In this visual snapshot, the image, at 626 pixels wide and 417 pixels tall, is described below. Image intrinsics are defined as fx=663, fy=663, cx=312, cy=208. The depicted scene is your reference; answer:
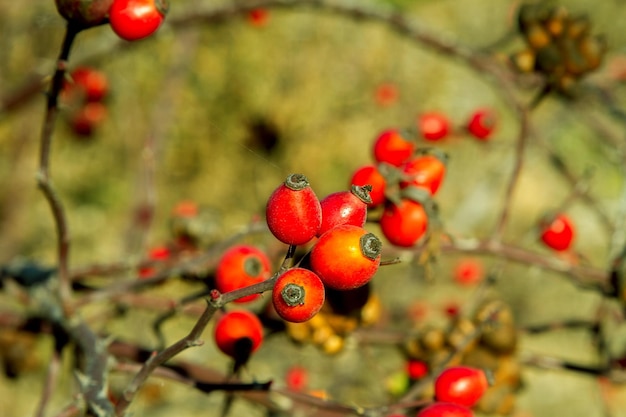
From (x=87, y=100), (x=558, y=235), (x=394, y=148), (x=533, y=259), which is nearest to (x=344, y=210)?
(x=394, y=148)

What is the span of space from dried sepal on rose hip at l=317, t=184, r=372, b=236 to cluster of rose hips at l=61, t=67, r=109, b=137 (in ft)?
10.6

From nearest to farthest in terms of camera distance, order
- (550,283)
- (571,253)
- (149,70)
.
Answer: (571,253)
(149,70)
(550,283)

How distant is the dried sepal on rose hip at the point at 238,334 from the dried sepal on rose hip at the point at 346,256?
0.57 metres

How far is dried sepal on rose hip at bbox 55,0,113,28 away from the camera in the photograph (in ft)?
3.92

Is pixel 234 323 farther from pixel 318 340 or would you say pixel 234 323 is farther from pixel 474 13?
pixel 474 13

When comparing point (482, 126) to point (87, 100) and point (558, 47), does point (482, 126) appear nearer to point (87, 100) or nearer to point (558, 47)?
point (558, 47)

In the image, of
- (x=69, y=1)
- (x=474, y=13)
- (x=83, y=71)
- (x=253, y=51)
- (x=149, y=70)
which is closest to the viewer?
(x=69, y=1)

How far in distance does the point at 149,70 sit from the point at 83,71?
2672 millimetres

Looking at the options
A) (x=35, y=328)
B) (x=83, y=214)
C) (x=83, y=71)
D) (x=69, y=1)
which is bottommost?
(x=83, y=214)

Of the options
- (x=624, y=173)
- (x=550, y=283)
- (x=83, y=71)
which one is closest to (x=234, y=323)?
(x=624, y=173)

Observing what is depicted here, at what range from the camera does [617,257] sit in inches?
74.4

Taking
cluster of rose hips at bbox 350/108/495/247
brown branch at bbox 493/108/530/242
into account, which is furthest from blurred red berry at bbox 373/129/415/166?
brown branch at bbox 493/108/530/242

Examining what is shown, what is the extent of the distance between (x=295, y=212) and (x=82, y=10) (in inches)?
22.8

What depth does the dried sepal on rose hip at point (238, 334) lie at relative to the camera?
149 centimetres
